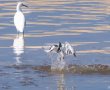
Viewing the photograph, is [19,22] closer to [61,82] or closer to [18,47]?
[18,47]

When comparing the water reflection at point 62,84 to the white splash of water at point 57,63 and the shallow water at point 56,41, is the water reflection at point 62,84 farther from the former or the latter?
the white splash of water at point 57,63

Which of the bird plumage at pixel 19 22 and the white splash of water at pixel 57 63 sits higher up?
the white splash of water at pixel 57 63

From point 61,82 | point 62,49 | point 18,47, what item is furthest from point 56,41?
point 61,82

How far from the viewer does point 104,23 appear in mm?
24953

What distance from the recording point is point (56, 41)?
20.3m

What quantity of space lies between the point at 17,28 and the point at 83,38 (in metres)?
3.05

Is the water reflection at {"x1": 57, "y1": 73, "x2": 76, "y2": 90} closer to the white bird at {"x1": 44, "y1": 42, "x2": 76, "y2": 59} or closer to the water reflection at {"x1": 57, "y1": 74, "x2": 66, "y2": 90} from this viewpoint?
the water reflection at {"x1": 57, "y1": 74, "x2": 66, "y2": 90}

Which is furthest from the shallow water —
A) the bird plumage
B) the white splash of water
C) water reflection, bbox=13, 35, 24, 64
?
the bird plumage

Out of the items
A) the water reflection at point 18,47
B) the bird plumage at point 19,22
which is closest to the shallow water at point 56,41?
the water reflection at point 18,47

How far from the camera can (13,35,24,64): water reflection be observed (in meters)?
17.4

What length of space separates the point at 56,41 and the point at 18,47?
1.33 m

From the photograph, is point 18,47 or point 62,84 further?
point 18,47

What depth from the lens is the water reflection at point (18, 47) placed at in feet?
57.0

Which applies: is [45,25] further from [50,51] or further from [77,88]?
[77,88]
